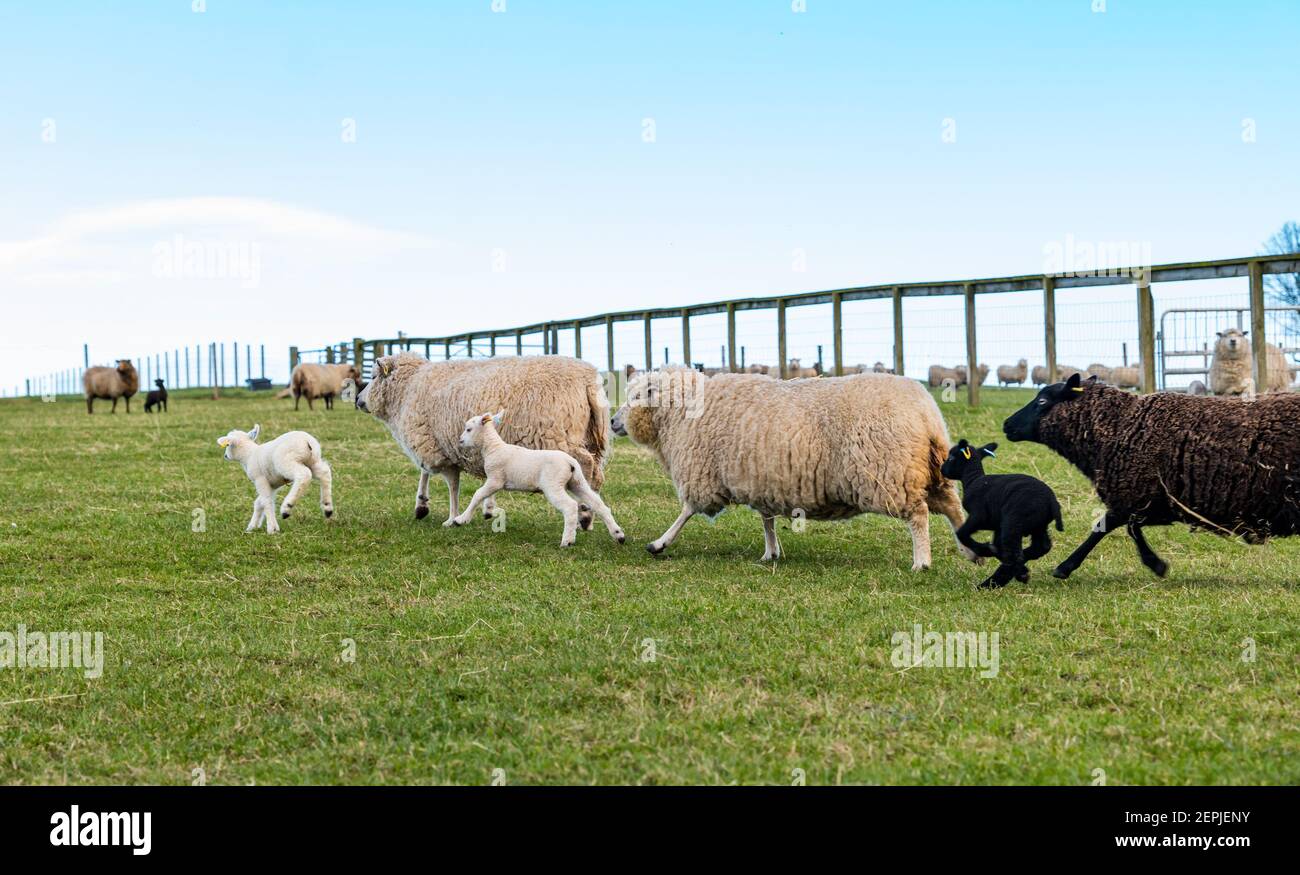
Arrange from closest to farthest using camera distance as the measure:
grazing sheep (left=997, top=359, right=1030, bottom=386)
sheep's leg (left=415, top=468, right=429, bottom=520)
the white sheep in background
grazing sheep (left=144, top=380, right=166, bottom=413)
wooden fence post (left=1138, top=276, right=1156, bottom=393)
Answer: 1. the white sheep in background
2. sheep's leg (left=415, top=468, right=429, bottom=520)
3. wooden fence post (left=1138, top=276, right=1156, bottom=393)
4. grazing sheep (left=144, top=380, right=166, bottom=413)
5. grazing sheep (left=997, top=359, right=1030, bottom=386)

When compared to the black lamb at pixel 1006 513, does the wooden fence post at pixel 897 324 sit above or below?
above

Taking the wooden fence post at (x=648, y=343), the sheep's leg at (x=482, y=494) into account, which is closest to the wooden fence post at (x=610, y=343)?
the wooden fence post at (x=648, y=343)

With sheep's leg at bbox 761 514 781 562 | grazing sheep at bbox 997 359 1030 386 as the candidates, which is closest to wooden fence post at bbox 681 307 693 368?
sheep's leg at bbox 761 514 781 562

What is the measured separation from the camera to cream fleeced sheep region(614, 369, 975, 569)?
8.09 metres

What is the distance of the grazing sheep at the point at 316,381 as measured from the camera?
107 feet

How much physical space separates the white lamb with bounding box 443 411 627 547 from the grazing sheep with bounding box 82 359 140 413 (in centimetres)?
2497

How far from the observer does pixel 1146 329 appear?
15.6m

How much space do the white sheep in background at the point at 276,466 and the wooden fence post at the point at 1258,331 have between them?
10.7 m

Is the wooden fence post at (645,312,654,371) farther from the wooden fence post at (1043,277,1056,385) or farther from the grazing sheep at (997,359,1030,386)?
the grazing sheep at (997,359,1030,386)

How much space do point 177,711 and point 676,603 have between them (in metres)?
2.81

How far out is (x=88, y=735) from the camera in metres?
4.75

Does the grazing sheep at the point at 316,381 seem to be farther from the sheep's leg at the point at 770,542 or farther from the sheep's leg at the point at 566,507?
the sheep's leg at the point at 770,542

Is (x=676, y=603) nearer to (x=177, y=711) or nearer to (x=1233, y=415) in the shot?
(x=177, y=711)
